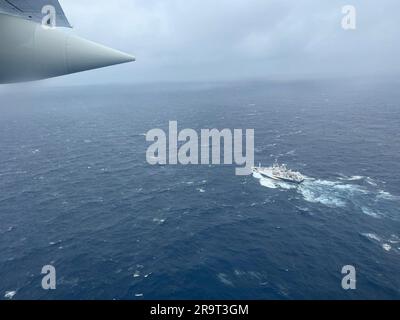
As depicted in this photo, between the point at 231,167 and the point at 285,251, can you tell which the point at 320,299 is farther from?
the point at 231,167

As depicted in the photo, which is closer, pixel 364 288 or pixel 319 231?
pixel 364 288

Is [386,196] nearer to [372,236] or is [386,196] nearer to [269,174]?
[372,236]

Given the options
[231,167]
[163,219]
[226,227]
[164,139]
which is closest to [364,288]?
[226,227]

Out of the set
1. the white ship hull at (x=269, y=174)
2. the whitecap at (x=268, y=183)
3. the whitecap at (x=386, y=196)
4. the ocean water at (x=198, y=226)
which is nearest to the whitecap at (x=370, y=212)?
the ocean water at (x=198, y=226)

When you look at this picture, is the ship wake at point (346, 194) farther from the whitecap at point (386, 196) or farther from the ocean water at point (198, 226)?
the ocean water at point (198, 226)

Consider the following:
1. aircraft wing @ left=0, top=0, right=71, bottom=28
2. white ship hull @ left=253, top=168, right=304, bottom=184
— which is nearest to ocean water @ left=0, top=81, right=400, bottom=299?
white ship hull @ left=253, top=168, right=304, bottom=184

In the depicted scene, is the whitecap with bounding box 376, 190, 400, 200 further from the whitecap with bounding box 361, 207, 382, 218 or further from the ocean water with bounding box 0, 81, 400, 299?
the whitecap with bounding box 361, 207, 382, 218

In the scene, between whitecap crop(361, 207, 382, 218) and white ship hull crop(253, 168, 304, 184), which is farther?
white ship hull crop(253, 168, 304, 184)

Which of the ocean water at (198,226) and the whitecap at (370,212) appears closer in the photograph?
the ocean water at (198,226)
